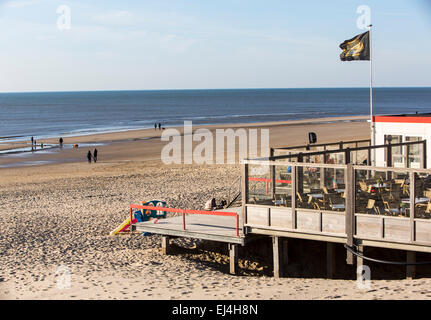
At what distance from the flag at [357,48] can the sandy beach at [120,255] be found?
7.23 metres

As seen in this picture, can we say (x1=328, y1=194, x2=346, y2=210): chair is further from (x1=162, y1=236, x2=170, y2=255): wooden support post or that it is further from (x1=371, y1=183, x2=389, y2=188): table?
(x1=162, y1=236, x2=170, y2=255): wooden support post

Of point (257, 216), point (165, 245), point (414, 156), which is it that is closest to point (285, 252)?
point (257, 216)

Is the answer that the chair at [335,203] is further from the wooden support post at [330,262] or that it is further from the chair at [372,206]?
the wooden support post at [330,262]

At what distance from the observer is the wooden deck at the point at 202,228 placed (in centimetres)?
1368

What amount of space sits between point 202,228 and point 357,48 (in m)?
11.0

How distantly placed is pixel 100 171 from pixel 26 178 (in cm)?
423

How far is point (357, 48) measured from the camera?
21656 mm

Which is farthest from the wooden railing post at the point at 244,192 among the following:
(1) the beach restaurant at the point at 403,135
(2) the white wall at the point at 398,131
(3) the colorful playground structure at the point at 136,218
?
(2) the white wall at the point at 398,131

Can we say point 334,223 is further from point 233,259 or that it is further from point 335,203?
point 233,259

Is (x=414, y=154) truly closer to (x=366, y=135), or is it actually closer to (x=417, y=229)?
(x=417, y=229)

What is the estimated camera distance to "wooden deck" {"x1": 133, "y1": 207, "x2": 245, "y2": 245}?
539 inches

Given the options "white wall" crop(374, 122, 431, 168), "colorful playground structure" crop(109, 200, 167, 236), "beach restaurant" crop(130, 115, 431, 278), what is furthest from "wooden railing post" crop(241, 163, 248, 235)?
"white wall" crop(374, 122, 431, 168)
